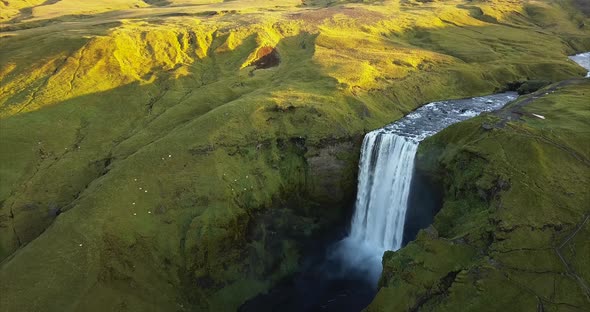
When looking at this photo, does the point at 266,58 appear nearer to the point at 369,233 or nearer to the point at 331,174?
the point at 331,174

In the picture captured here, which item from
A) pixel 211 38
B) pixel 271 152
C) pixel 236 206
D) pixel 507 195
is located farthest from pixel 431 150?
pixel 211 38

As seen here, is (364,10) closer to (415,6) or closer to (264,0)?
(415,6)

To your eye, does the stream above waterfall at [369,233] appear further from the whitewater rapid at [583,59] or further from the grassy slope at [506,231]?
the whitewater rapid at [583,59]

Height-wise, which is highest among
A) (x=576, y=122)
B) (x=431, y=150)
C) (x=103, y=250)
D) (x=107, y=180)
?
(x=576, y=122)

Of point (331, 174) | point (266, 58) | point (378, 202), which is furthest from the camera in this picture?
point (266, 58)

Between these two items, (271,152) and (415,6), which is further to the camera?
(415,6)

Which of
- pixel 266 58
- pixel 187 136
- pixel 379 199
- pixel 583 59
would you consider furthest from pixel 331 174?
pixel 583 59

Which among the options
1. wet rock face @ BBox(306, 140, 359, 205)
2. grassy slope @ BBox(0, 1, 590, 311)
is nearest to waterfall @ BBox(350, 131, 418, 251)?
wet rock face @ BBox(306, 140, 359, 205)
